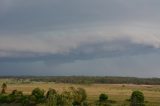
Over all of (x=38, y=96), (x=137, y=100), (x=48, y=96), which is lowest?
(x=137, y=100)

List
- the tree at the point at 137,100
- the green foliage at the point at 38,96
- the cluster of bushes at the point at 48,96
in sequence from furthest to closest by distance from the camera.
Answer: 1. the green foliage at the point at 38,96
2. the tree at the point at 137,100
3. the cluster of bushes at the point at 48,96

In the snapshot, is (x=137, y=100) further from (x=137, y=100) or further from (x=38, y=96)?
(x=38, y=96)

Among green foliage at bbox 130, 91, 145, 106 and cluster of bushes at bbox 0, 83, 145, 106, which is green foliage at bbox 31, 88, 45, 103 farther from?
green foliage at bbox 130, 91, 145, 106

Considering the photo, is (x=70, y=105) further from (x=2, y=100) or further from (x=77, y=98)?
(x=2, y=100)

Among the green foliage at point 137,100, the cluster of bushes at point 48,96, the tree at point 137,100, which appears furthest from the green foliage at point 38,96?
the tree at point 137,100

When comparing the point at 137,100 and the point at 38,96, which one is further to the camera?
the point at 38,96

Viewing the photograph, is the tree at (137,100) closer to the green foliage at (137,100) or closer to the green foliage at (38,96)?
the green foliage at (137,100)

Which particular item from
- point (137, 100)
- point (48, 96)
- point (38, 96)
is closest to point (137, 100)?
point (137, 100)

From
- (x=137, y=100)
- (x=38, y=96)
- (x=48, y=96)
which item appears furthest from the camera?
(x=38, y=96)

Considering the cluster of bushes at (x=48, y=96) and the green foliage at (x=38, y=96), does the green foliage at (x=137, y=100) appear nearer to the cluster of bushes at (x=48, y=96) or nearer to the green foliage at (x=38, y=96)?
the cluster of bushes at (x=48, y=96)

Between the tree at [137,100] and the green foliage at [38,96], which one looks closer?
the tree at [137,100]

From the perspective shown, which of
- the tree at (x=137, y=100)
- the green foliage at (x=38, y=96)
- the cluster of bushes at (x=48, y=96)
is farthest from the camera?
the green foliage at (x=38, y=96)

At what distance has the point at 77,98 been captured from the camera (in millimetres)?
88875

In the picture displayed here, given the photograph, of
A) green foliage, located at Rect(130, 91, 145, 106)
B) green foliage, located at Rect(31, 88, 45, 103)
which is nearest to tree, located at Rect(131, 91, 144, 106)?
green foliage, located at Rect(130, 91, 145, 106)
